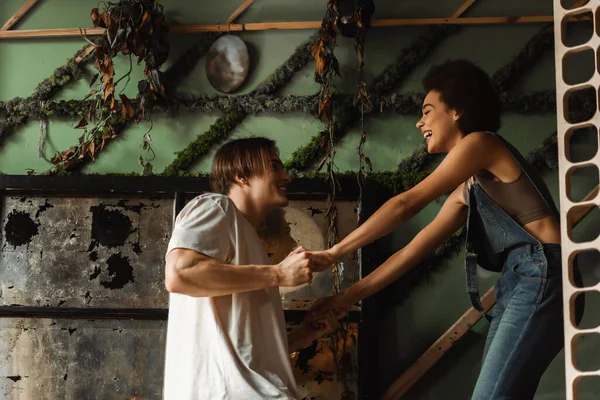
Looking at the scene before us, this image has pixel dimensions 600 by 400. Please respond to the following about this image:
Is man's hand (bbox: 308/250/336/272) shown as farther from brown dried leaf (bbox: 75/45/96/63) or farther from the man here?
brown dried leaf (bbox: 75/45/96/63)

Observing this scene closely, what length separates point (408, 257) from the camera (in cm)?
276

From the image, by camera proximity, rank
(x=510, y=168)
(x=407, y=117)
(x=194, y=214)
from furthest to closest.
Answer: (x=407, y=117)
(x=510, y=168)
(x=194, y=214)

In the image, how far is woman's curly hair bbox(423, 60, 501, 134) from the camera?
250 cm

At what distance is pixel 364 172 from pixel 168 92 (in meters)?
1.09

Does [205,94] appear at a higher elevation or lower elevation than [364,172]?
higher

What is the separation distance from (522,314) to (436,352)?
1.23 metres

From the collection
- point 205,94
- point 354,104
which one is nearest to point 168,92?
point 205,94

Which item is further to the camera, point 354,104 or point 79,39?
point 79,39

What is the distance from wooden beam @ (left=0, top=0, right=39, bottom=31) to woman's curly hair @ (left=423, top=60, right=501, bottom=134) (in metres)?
2.39

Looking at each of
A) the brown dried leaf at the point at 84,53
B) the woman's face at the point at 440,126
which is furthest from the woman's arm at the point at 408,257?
the brown dried leaf at the point at 84,53

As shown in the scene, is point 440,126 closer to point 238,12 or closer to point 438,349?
point 438,349

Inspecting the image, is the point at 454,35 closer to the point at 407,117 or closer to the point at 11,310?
the point at 407,117

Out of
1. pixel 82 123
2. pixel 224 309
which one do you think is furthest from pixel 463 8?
pixel 224 309

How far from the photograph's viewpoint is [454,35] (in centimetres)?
362
